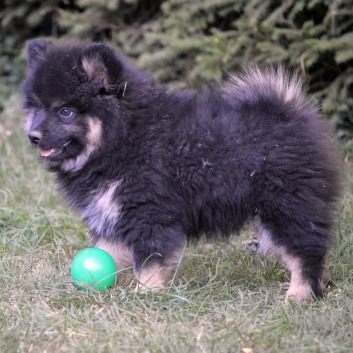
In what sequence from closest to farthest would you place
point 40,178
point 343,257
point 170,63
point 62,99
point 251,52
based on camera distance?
point 62,99, point 343,257, point 40,178, point 251,52, point 170,63

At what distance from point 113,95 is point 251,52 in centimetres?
331

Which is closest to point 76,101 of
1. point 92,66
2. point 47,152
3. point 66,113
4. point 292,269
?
point 66,113

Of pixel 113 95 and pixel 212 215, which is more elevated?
pixel 113 95

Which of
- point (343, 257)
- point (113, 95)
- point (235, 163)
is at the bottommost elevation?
point (343, 257)

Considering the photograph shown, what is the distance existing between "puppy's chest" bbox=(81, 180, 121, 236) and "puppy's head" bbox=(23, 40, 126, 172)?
0.24m

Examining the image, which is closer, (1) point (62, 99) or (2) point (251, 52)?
(1) point (62, 99)

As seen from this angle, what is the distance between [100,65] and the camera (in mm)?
4027

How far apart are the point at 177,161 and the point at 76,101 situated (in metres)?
0.72

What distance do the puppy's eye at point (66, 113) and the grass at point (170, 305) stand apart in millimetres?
1052

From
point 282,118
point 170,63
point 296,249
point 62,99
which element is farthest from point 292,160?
point 170,63

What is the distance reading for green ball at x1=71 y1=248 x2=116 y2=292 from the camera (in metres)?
3.99

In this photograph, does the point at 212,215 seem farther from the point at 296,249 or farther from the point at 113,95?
the point at 113,95

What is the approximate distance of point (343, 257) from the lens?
4613 millimetres

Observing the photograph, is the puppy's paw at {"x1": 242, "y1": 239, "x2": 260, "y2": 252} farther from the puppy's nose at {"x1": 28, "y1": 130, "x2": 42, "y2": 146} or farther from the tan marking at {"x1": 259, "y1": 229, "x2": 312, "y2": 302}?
the puppy's nose at {"x1": 28, "y1": 130, "x2": 42, "y2": 146}
